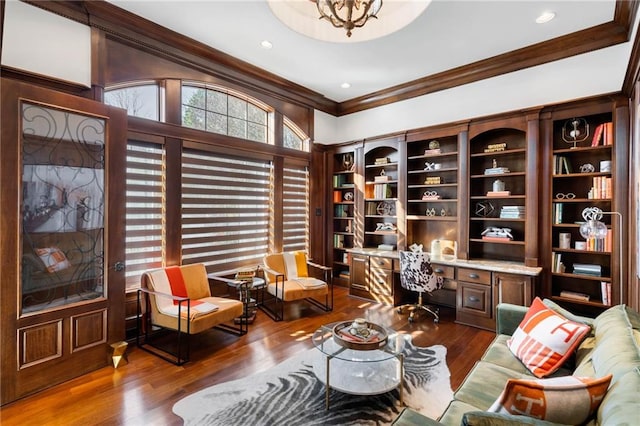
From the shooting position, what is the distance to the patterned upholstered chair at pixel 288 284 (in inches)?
161

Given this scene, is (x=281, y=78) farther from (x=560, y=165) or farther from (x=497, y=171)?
(x=560, y=165)

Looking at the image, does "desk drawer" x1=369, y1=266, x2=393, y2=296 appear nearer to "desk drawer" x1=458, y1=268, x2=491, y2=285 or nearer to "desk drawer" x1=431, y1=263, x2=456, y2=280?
"desk drawer" x1=431, y1=263, x2=456, y2=280

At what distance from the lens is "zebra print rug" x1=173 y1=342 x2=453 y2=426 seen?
83.8 inches

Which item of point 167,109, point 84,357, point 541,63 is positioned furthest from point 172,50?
point 541,63

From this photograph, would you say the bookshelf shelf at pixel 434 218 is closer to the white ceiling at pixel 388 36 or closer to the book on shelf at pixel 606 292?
the book on shelf at pixel 606 292

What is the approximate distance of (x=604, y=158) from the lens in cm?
352

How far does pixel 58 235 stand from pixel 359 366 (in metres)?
2.82

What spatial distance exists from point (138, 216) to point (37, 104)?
4.44 ft

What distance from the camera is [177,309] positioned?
3.18m

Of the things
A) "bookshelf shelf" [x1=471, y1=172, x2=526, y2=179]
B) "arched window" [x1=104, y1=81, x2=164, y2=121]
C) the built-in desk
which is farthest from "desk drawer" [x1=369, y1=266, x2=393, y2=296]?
"arched window" [x1=104, y1=81, x2=164, y2=121]

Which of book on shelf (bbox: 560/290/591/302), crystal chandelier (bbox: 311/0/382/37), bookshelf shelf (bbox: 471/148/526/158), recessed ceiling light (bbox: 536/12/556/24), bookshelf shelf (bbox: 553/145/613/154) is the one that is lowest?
book on shelf (bbox: 560/290/591/302)

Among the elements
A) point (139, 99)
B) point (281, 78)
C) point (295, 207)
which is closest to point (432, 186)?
point (295, 207)

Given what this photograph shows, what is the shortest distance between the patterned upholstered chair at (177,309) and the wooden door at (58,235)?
1.12 ft

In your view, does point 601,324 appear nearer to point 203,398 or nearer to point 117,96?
point 203,398
